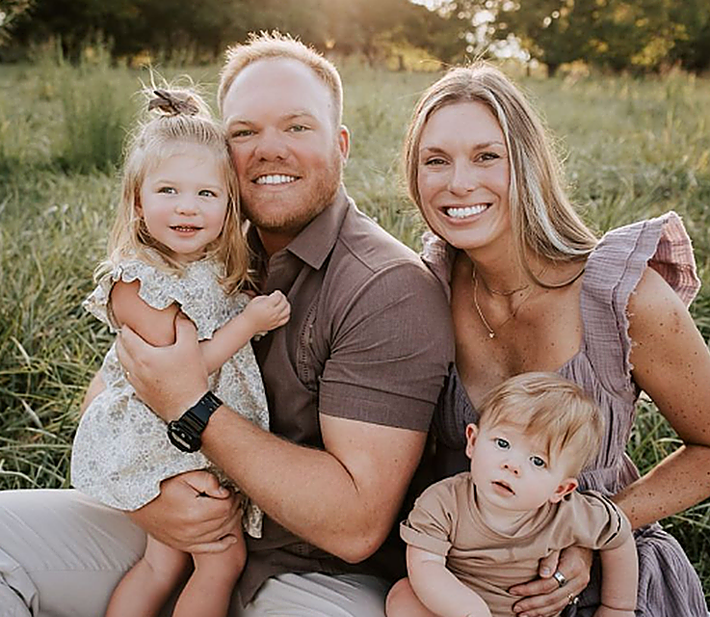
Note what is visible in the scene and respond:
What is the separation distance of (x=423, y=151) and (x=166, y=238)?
0.72 meters

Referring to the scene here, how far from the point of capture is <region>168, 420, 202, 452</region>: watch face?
7.54 feet

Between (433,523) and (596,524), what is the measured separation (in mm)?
394

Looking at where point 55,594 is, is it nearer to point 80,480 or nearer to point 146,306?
point 80,480

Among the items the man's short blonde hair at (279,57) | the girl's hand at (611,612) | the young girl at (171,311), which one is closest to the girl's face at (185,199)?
the young girl at (171,311)

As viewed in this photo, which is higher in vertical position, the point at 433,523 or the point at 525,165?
the point at 525,165

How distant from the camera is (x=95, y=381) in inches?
118

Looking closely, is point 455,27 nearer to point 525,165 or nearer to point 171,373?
point 525,165

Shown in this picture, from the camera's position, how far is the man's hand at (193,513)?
2.41 metres

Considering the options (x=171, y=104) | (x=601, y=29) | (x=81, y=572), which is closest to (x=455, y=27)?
→ (x=601, y=29)

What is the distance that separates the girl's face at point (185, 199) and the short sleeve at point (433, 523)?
2.95 feet

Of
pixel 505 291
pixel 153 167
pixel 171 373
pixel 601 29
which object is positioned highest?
pixel 601 29

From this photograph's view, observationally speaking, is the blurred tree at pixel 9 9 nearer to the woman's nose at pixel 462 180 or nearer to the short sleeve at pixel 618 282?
the woman's nose at pixel 462 180

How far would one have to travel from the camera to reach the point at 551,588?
2.23 metres

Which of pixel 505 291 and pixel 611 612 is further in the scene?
pixel 505 291
